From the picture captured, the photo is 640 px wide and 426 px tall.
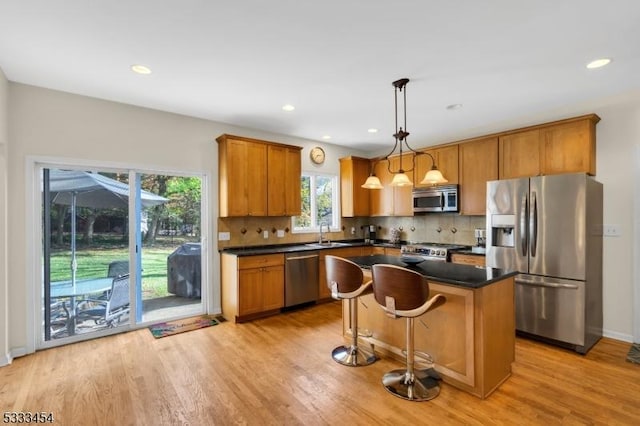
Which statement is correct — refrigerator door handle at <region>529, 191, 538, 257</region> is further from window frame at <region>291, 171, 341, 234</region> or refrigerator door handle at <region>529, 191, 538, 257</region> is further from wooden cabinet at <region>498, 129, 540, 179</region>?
window frame at <region>291, 171, 341, 234</region>

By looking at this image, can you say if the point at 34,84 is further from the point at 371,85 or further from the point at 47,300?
the point at 371,85

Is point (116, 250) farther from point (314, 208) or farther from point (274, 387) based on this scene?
point (314, 208)

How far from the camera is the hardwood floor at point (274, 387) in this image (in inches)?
85.3

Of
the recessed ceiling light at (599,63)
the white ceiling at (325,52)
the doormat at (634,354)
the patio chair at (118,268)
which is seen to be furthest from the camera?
the patio chair at (118,268)

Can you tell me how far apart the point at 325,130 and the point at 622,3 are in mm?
3480

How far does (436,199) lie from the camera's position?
193 inches

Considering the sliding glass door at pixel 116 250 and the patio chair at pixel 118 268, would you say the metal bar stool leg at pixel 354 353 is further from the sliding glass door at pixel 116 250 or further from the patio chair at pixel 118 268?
the patio chair at pixel 118 268

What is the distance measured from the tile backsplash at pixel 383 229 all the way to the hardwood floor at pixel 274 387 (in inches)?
65.0

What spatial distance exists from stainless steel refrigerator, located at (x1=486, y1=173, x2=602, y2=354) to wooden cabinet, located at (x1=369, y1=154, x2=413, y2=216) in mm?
1763

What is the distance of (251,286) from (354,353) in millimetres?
1760

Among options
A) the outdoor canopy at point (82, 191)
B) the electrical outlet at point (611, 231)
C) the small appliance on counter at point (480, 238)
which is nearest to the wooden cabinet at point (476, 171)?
the small appliance on counter at point (480, 238)

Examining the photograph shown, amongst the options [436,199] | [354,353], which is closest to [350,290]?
[354,353]

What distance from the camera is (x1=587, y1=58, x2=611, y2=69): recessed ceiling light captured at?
8.85 feet

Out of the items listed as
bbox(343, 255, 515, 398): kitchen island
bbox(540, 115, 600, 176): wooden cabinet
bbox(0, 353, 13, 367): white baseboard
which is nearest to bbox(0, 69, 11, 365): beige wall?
bbox(0, 353, 13, 367): white baseboard
